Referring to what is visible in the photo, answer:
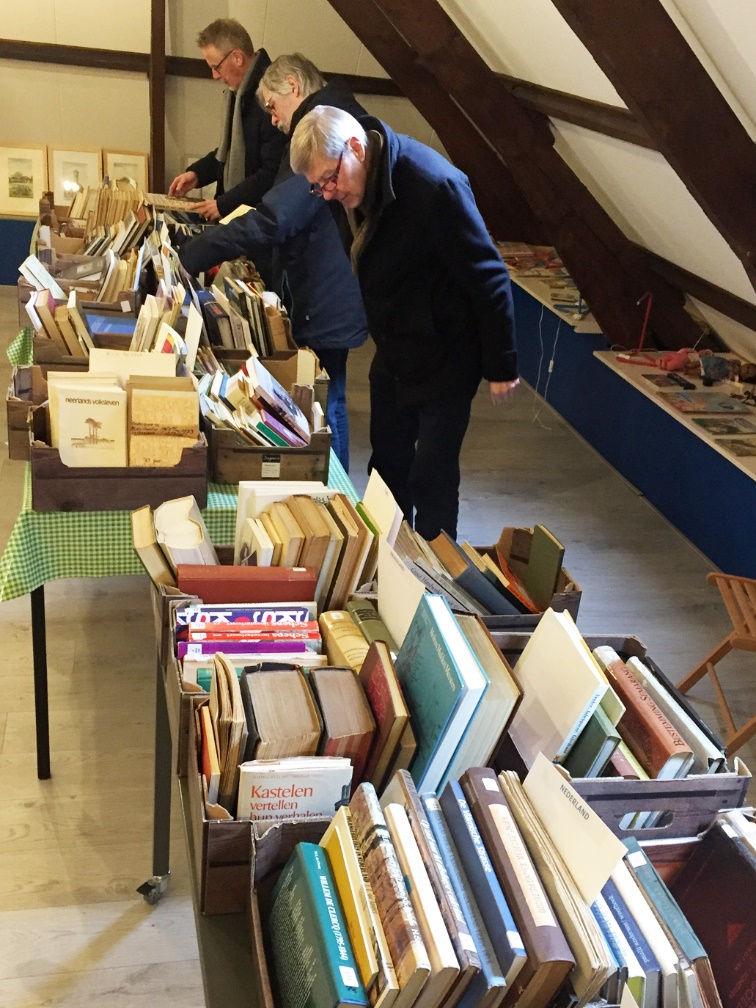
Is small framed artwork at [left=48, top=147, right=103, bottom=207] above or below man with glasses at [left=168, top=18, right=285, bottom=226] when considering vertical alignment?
below

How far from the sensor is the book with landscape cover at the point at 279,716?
122 cm

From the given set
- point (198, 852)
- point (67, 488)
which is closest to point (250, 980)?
point (198, 852)

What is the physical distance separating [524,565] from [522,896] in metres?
0.89

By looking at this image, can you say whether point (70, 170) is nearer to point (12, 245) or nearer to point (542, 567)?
point (12, 245)

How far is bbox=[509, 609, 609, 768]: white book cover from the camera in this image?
1.23 m

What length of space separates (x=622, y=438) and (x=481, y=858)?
12.2 ft

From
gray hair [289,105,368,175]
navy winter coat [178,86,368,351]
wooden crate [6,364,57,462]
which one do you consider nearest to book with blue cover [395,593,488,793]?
wooden crate [6,364,57,462]

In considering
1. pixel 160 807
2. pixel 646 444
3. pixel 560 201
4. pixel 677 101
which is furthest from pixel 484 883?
pixel 560 201

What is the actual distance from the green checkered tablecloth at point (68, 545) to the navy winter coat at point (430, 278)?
926mm

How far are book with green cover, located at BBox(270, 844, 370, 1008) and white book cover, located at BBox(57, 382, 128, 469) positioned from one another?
1140 mm

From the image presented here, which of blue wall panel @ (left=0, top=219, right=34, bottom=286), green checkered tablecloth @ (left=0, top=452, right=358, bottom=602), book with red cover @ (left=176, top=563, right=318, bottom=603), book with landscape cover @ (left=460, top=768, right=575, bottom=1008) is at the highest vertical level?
book with landscape cover @ (left=460, top=768, right=575, bottom=1008)

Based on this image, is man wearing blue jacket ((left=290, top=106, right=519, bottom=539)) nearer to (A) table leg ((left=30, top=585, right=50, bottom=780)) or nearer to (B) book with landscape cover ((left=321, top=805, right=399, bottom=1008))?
(A) table leg ((left=30, top=585, right=50, bottom=780))

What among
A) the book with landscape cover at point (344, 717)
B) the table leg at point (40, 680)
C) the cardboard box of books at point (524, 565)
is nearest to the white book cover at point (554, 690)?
the book with landscape cover at point (344, 717)

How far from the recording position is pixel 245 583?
1.58m
